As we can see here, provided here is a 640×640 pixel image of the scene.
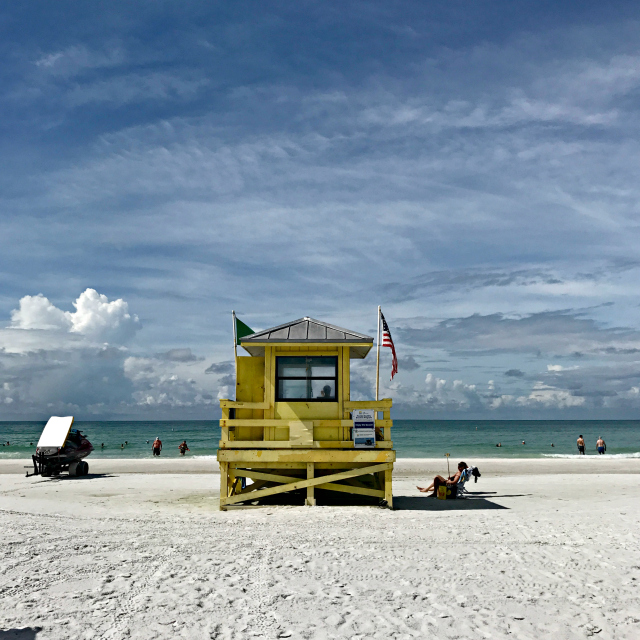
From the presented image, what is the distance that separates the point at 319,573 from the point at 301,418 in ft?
17.2

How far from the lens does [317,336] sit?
1196 centimetres

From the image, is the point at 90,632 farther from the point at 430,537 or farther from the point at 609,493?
the point at 609,493

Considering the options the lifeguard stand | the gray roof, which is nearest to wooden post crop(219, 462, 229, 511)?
the lifeguard stand

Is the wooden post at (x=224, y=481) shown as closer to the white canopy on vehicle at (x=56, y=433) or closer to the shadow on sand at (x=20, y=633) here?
the shadow on sand at (x=20, y=633)

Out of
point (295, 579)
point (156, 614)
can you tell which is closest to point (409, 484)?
point (295, 579)

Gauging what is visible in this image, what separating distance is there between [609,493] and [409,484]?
19.1 ft

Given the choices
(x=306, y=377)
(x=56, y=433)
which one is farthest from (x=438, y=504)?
(x=56, y=433)

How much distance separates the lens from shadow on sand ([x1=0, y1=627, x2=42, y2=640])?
16.2 ft

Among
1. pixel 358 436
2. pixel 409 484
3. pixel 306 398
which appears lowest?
pixel 409 484

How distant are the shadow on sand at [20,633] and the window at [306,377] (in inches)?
287

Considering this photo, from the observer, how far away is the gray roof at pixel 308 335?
38.9ft

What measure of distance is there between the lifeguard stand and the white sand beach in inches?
29.9

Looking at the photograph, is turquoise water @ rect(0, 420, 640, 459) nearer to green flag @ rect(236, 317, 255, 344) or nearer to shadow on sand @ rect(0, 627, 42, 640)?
green flag @ rect(236, 317, 255, 344)

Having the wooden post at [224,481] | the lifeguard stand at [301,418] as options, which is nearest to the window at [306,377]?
the lifeguard stand at [301,418]
